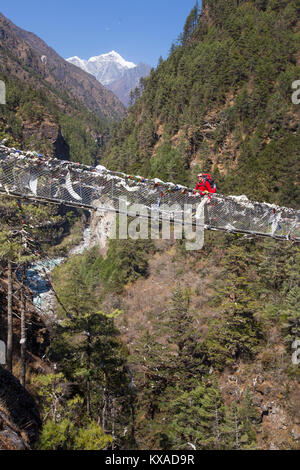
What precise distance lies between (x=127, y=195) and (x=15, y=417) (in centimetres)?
579

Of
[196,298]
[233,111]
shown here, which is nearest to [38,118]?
[233,111]

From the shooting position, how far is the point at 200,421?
12.6 meters

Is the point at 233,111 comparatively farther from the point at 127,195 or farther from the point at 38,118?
the point at 38,118

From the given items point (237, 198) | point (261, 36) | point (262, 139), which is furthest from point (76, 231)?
point (237, 198)

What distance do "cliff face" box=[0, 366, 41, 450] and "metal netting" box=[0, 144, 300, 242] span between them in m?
4.61

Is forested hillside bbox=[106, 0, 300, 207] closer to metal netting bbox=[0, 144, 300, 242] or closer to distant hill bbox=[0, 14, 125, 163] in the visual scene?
metal netting bbox=[0, 144, 300, 242]

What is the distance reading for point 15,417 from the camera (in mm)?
5824

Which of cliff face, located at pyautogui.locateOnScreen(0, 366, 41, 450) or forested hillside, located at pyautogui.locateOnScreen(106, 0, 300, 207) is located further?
forested hillside, located at pyautogui.locateOnScreen(106, 0, 300, 207)

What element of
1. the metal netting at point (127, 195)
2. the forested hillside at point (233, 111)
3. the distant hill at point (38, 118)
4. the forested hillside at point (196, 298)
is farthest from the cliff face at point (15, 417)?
the forested hillside at point (233, 111)

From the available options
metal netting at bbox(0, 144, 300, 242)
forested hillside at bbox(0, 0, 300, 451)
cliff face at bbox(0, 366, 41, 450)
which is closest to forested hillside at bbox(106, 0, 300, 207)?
forested hillside at bbox(0, 0, 300, 451)

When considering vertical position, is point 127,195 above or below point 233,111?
below

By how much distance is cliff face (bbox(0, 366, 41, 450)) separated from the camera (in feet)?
16.4

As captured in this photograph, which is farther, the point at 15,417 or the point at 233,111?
the point at 233,111
